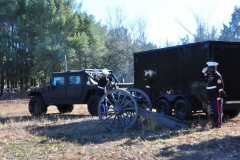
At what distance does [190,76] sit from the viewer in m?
11.1

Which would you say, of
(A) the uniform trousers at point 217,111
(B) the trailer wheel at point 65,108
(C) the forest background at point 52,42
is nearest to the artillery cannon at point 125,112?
(A) the uniform trousers at point 217,111

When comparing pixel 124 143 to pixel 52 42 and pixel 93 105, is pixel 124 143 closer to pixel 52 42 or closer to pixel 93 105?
pixel 93 105

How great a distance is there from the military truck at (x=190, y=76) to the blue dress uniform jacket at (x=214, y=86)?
2.92 feet

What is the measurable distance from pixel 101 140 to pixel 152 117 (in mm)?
1721

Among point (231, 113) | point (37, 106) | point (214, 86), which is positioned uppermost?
point (214, 86)

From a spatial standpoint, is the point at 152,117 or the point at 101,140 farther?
the point at 152,117

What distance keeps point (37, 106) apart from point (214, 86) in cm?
933

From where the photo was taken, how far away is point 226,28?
4781cm

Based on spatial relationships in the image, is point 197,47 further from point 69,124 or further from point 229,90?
point 69,124

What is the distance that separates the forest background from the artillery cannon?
22388mm

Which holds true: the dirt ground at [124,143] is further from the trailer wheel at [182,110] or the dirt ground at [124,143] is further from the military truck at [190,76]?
the military truck at [190,76]

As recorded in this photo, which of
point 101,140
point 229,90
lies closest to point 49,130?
point 101,140

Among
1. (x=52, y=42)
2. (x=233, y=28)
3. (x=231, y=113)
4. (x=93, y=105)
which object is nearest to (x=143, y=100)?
(x=231, y=113)

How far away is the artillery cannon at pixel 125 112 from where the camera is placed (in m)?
9.62
